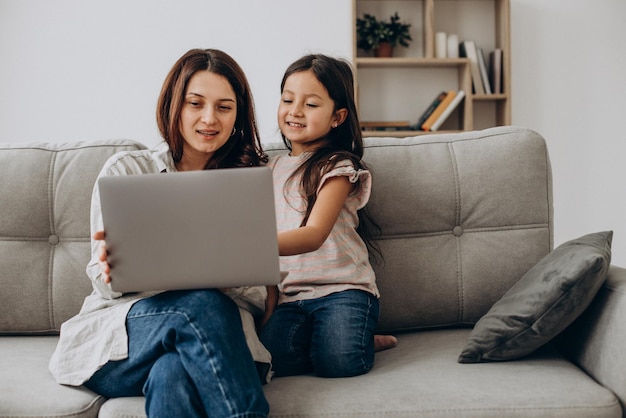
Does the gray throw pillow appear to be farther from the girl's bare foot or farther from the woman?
the woman

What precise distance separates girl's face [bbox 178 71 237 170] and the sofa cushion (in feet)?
0.82

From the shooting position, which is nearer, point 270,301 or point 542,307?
point 542,307

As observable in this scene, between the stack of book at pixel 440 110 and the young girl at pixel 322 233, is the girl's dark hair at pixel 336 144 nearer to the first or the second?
the young girl at pixel 322 233

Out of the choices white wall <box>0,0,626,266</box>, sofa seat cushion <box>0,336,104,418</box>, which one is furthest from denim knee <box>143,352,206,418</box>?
white wall <box>0,0,626,266</box>

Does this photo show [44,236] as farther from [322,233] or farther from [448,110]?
[448,110]

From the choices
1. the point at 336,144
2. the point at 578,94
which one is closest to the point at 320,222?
the point at 336,144

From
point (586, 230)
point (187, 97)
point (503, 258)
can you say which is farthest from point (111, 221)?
point (586, 230)

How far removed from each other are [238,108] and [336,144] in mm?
292

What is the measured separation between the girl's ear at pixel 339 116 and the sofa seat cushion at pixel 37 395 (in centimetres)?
91

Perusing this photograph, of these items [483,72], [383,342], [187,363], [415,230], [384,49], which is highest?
[384,49]

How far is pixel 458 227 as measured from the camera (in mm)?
1645

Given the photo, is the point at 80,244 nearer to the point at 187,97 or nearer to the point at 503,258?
the point at 187,97

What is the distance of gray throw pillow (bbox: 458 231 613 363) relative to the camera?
4.16 feet

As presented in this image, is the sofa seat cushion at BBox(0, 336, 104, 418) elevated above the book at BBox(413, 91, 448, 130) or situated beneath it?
situated beneath
